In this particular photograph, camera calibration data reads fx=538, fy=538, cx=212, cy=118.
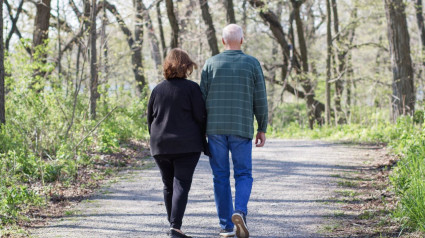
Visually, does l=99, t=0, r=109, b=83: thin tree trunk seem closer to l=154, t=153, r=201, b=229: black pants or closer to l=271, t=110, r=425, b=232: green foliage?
l=271, t=110, r=425, b=232: green foliage

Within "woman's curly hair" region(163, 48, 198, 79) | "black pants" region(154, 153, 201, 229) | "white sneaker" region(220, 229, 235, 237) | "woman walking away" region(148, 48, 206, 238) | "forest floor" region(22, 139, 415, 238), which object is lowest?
"white sneaker" region(220, 229, 235, 237)

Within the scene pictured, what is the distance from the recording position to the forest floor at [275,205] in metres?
5.51

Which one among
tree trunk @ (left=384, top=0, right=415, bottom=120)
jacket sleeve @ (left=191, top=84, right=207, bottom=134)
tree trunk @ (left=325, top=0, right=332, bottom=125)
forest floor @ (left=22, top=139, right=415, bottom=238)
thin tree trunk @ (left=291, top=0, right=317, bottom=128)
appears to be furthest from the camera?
thin tree trunk @ (left=291, top=0, right=317, bottom=128)

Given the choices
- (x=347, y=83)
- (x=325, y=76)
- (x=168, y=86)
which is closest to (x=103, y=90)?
(x=168, y=86)

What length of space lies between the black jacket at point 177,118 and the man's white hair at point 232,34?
56 centimetres

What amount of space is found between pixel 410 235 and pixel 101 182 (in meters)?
5.02

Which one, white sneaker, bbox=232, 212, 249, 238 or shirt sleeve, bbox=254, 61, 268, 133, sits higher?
shirt sleeve, bbox=254, 61, 268, 133

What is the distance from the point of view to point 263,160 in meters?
10.7

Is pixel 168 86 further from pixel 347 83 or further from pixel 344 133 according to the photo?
pixel 347 83

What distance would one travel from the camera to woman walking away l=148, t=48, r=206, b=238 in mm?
Result: 4930

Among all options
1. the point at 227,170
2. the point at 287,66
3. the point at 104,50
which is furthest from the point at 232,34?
the point at 287,66

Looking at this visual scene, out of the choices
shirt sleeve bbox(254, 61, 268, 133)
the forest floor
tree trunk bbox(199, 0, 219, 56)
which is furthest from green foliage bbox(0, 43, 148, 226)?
tree trunk bbox(199, 0, 219, 56)

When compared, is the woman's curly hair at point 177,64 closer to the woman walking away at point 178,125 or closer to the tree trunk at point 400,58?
the woman walking away at point 178,125

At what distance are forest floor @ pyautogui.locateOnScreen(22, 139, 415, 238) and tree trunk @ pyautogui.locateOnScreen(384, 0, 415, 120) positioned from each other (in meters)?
3.97
